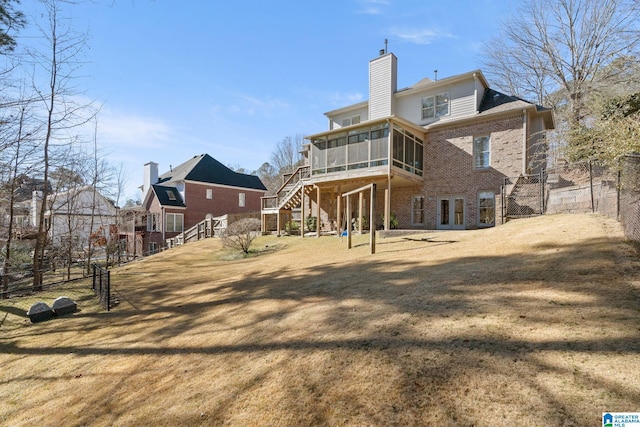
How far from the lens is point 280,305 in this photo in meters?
5.84

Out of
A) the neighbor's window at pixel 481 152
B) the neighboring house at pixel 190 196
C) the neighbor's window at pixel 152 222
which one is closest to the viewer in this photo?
the neighbor's window at pixel 481 152

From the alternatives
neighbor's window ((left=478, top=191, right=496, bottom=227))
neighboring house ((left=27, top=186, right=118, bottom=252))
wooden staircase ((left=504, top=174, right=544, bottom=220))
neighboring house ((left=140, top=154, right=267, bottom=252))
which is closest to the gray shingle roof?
neighboring house ((left=140, top=154, right=267, bottom=252))

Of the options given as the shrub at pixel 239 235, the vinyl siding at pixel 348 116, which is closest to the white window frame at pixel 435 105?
the vinyl siding at pixel 348 116

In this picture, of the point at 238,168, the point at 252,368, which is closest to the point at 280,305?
the point at 252,368

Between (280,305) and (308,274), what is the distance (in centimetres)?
242

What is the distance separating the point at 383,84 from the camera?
1895cm

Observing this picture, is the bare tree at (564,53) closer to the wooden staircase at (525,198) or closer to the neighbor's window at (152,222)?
the wooden staircase at (525,198)

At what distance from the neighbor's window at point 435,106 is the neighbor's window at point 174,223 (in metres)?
24.1

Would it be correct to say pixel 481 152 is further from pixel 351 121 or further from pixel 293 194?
pixel 293 194

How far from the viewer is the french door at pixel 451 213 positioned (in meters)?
16.0

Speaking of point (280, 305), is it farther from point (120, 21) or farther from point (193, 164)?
point (193, 164)

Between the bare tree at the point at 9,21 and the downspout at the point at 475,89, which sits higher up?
the downspout at the point at 475,89

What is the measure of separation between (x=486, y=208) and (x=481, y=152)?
2914 mm

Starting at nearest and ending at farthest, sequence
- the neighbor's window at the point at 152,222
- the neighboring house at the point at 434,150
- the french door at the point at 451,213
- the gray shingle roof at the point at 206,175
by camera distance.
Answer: the neighboring house at the point at 434,150
the french door at the point at 451,213
the neighbor's window at the point at 152,222
the gray shingle roof at the point at 206,175
